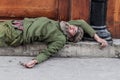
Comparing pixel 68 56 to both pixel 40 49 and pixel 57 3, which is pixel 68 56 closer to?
pixel 40 49

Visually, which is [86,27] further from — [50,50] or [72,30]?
[50,50]

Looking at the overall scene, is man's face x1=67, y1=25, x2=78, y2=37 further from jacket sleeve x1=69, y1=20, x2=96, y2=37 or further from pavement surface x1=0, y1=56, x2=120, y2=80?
pavement surface x1=0, y1=56, x2=120, y2=80

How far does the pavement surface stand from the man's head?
278 millimetres

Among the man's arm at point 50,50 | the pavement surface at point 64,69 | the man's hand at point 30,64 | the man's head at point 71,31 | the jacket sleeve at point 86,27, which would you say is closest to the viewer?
the pavement surface at point 64,69

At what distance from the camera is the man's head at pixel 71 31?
221 inches

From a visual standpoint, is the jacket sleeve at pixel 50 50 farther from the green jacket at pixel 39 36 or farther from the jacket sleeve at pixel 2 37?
the jacket sleeve at pixel 2 37

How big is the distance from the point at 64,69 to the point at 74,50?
1.56ft

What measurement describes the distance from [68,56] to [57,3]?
77 cm

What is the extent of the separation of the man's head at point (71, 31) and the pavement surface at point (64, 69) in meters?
0.28

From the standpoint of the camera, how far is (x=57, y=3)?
6.06 metres

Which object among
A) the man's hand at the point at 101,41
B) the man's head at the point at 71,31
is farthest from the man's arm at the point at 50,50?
the man's hand at the point at 101,41

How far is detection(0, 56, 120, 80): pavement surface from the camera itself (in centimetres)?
509

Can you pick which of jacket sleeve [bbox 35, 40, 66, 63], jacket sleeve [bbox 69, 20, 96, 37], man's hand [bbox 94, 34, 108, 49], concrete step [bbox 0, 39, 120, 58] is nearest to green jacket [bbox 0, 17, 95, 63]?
jacket sleeve [bbox 35, 40, 66, 63]

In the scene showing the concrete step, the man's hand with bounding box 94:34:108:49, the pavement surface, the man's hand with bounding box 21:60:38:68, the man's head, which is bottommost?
the pavement surface
